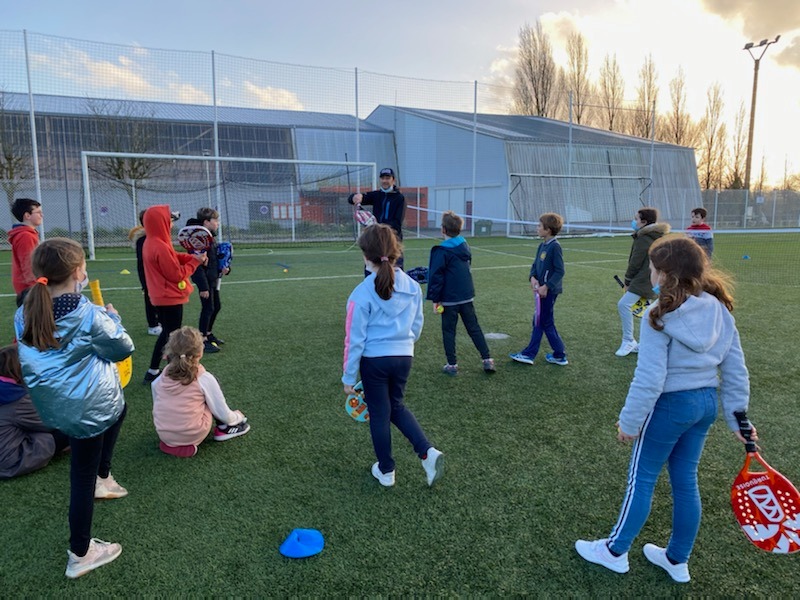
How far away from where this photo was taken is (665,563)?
108 inches

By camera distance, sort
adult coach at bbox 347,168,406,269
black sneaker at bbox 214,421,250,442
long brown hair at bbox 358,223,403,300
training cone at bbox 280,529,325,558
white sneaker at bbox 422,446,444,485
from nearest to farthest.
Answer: training cone at bbox 280,529,325,558, long brown hair at bbox 358,223,403,300, white sneaker at bbox 422,446,444,485, black sneaker at bbox 214,421,250,442, adult coach at bbox 347,168,406,269

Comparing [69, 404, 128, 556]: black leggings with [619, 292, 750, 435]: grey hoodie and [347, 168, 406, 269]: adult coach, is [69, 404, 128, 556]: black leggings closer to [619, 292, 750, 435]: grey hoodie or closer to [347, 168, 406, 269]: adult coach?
[619, 292, 750, 435]: grey hoodie

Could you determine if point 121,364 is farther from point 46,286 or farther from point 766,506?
point 766,506

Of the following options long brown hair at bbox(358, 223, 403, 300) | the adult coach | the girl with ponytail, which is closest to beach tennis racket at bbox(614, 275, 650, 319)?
the adult coach

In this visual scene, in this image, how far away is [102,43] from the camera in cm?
1977

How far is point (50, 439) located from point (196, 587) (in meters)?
2.03

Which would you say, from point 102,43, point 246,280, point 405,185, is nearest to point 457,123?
point 405,185

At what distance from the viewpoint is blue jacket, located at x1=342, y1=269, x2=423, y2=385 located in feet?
10.9

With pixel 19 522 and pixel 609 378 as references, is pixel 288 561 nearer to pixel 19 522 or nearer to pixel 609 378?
pixel 19 522

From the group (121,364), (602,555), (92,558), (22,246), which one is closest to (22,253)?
(22,246)

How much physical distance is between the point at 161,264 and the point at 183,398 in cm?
189

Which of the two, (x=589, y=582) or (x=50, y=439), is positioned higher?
(x=50, y=439)

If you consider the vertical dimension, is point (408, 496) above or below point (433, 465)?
below

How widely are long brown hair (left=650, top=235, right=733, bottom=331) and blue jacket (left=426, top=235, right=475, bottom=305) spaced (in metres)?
3.30
